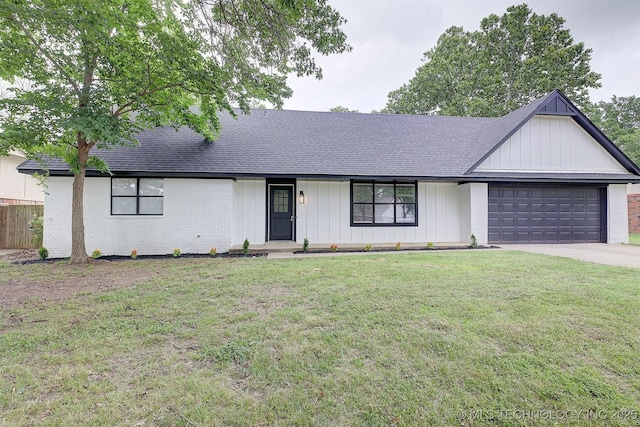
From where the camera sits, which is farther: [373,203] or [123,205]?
[373,203]

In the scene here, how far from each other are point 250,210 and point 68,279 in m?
5.04

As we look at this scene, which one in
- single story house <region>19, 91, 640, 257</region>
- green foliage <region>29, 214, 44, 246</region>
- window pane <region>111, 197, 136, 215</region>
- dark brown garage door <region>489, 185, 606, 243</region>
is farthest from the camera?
dark brown garage door <region>489, 185, 606, 243</region>

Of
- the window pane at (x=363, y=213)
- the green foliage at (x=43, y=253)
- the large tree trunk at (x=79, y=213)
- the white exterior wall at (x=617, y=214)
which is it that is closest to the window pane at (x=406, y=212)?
the window pane at (x=363, y=213)

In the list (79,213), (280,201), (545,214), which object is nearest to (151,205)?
(79,213)

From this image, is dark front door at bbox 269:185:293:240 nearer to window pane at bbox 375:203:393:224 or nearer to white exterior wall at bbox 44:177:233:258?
white exterior wall at bbox 44:177:233:258

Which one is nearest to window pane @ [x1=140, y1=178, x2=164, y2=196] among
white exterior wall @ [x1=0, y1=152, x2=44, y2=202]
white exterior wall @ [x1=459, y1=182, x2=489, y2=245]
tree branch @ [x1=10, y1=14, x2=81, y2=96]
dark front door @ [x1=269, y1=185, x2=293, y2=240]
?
tree branch @ [x1=10, y1=14, x2=81, y2=96]

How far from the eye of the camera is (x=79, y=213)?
7340mm

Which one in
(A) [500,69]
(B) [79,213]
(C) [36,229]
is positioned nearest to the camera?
(B) [79,213]

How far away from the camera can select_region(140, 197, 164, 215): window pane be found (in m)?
8.68

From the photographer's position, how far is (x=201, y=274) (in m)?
5.93

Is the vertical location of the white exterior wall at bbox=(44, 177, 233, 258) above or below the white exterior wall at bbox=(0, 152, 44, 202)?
below

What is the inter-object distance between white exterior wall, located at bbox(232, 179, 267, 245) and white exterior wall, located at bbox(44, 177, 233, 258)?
68 cm

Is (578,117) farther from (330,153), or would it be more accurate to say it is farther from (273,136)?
(273,136)

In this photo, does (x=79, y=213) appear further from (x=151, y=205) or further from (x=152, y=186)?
(x=152, y=186)
